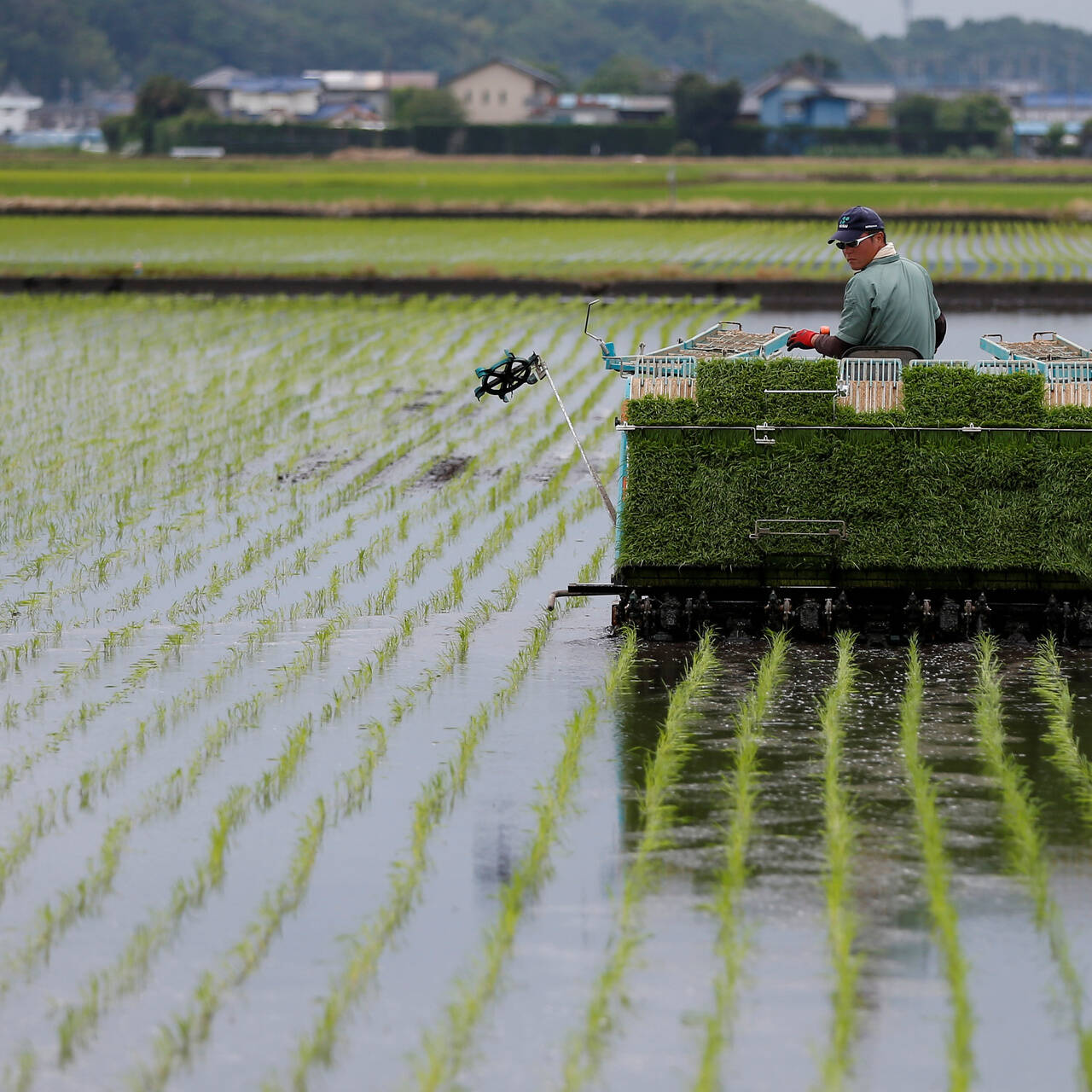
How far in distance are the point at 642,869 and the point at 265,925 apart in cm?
103

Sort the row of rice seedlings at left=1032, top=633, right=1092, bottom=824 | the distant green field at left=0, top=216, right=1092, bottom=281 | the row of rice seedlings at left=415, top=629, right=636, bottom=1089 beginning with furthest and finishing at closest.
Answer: the distant green field at left=0, top=216, right=1092, bottom=281, the row of rice seedlings at left=1032, top=633, right=1092, bottom=824, the row of rice seedlings at left=415, top=629, right=636, bottom=1089

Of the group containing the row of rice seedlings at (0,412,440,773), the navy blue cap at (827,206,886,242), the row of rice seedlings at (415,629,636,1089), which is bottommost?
the row of rice seedlings at (0,412,440,773)

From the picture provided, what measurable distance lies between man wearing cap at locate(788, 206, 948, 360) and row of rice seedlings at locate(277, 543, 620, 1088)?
1894mm

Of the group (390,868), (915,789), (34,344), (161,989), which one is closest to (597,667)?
(915,789)

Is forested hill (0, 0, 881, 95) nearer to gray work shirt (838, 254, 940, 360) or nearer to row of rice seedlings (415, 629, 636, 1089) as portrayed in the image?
gray work shirt (838, 254, 940, 360)

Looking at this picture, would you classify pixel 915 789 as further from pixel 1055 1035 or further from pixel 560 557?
pixel 560 557

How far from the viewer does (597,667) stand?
7.42 metres

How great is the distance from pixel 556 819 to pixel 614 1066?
162cm

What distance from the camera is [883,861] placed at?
5.15 meters

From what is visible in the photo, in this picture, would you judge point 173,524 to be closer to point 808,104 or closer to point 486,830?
point 486,830

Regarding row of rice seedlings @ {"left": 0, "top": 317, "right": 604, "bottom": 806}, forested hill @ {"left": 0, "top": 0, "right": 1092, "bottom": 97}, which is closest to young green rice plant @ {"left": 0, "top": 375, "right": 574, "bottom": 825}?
row of rice seedlings @ {"left": 0, "top": 317, "right": 604, "bottom": 806}

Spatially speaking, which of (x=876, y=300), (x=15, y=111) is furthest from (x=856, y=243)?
(x=15, y=111)

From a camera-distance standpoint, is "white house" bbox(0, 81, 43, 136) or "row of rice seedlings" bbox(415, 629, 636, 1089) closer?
"row of rice seedlings" bbox(415, 629, 636, 1089)

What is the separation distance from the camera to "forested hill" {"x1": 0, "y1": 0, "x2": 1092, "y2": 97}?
14675 centimetres
